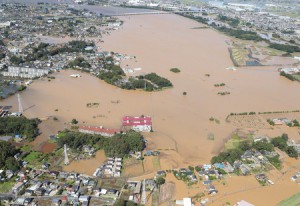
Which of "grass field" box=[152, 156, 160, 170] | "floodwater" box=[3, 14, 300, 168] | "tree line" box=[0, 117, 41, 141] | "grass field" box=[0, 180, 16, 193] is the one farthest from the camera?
"floodwater" box=[3, 14, 300, 168]

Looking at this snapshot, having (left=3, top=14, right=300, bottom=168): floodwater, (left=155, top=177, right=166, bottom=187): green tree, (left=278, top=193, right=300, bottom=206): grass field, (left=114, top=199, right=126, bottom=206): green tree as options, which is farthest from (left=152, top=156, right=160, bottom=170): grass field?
(left=278, top=193, right=300, bottom=206): grass field

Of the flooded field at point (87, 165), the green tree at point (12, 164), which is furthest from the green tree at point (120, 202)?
the green tree at point (12, 164)

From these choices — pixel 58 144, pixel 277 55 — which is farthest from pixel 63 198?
pixel 277 55

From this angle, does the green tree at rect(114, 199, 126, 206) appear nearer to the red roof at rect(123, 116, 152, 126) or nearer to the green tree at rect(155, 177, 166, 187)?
the green tree at rect(155, 177, 166, 187)

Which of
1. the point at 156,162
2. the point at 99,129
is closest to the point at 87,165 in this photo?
the point at 99,129

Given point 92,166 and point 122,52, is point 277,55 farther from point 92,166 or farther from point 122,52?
point 92,166

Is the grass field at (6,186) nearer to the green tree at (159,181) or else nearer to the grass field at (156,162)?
the green tree at (159,181)
